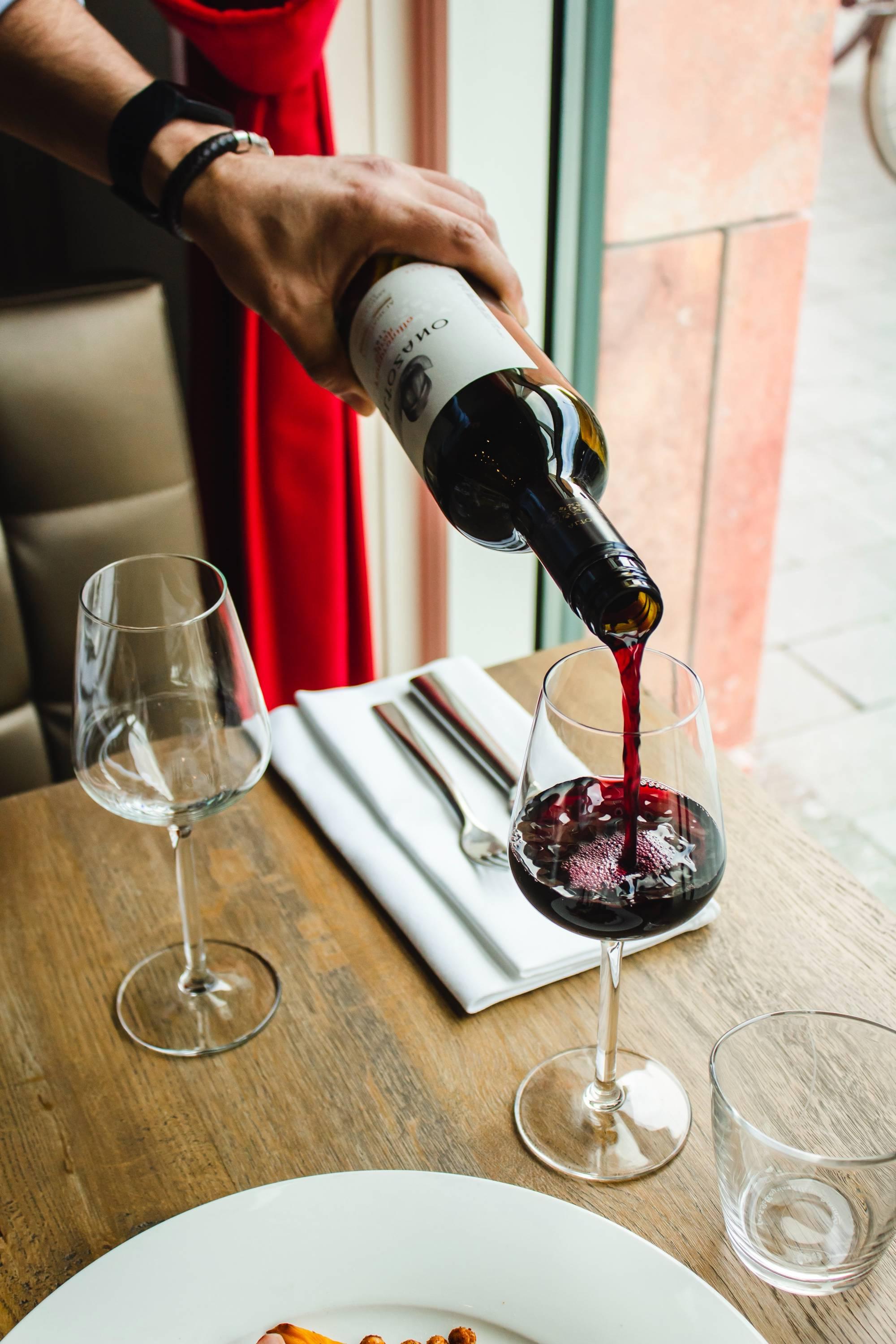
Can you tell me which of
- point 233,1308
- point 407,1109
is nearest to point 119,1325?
point 233,1308

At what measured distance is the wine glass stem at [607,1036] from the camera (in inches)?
25.6

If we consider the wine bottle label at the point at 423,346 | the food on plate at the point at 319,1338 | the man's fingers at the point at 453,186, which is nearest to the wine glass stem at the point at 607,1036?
the food on plate at the point at 319,1338

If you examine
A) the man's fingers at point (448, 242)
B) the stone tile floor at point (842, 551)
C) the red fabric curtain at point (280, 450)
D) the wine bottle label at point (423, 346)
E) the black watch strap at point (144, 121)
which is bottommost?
the stone tile floor at point (842, 551)

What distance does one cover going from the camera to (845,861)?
203 centimetres

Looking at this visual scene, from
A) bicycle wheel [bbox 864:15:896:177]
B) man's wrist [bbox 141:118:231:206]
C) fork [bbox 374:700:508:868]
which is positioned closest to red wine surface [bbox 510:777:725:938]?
fork [bbox 374:700:508:868]

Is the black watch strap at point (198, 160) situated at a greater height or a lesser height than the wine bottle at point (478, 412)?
greater

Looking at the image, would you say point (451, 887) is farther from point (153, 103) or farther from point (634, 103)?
point (634, 103)

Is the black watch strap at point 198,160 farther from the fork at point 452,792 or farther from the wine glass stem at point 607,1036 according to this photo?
the wine glass stem at point 607,1036

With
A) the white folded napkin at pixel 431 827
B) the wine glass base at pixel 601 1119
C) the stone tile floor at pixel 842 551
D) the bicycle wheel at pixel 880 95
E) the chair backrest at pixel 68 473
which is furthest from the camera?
the bicycle wheel at pixel 880 95

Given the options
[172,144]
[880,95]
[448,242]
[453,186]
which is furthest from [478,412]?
[880,95]

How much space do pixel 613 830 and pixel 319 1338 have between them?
263 millimetres

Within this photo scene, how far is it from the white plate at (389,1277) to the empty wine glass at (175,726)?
0.15 m

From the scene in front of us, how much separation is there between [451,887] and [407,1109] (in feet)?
0.54

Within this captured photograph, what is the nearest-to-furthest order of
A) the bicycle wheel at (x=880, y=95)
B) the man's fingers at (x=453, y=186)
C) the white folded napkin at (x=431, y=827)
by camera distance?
the white folded napkin at (x=431, y=827)
the man's fingers at (x=453, y=186)
the bicycle wheel at (x=880, y=95)
